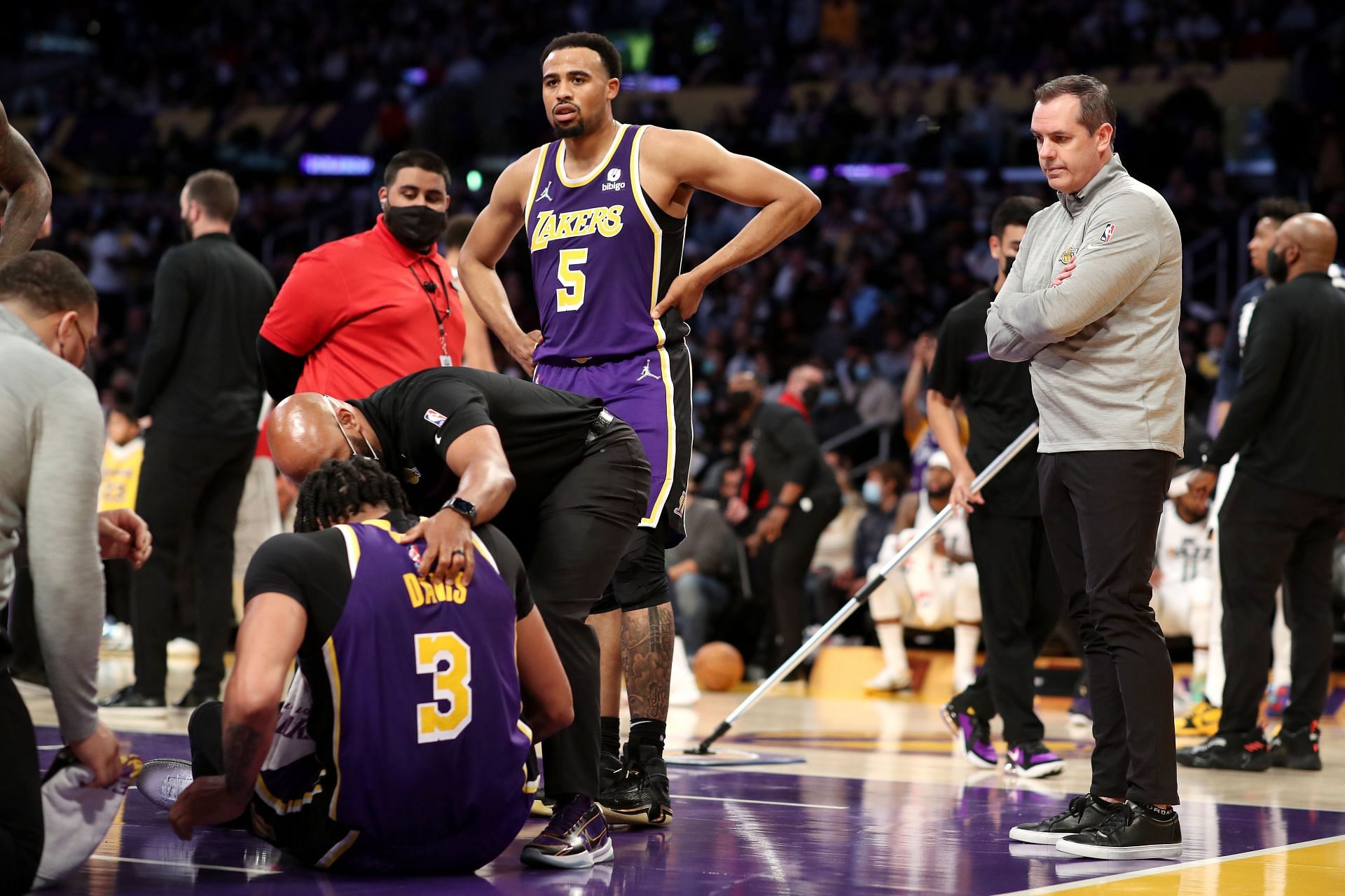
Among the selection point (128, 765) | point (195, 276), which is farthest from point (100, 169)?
point (128, 765)

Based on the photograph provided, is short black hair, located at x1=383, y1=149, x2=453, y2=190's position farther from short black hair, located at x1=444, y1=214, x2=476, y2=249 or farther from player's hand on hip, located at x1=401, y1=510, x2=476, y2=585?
player's hand on hip, located at x1=401, y1=510, x2=476, y2=585

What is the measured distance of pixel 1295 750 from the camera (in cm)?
695

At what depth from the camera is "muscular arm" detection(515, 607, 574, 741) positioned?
4070 millimetres

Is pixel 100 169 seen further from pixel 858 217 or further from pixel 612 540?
pixel 612 540

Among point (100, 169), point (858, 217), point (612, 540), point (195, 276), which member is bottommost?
point (612, 540)

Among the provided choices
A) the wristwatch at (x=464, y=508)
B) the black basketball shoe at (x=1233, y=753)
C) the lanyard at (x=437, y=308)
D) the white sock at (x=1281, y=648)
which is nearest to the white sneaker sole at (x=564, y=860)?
the wristwatch at (x=464, y=508)

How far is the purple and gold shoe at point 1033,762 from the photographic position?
643cm

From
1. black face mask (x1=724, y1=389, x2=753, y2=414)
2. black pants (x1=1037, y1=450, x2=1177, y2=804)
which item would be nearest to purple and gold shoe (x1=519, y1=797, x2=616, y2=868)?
black pants (x1=1037, y1=450, x2=1177, y2=804)

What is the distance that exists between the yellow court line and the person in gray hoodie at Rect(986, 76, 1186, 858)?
18 centimetres

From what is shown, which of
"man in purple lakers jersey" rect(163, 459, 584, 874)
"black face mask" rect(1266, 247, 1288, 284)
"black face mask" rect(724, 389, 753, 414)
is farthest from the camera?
"black face mask" rect(724, 389, 753, 414)

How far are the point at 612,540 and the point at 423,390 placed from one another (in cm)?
69

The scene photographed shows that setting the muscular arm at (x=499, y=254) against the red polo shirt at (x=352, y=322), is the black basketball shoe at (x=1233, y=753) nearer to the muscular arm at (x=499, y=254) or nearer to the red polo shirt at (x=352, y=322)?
the muscular arm at (x=499, y=254)

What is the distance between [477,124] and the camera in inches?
910

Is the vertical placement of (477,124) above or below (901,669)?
above
